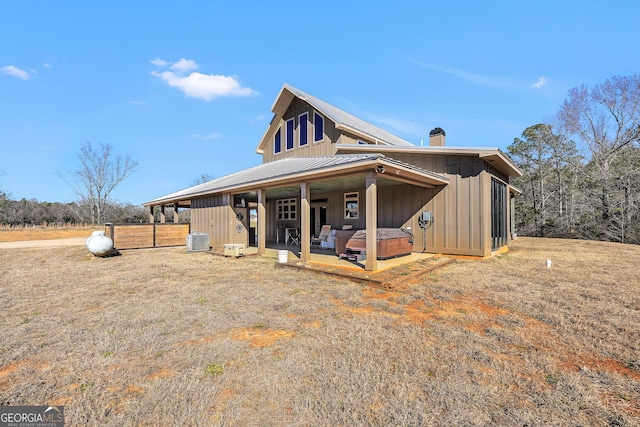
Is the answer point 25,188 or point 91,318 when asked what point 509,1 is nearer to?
point 91,318

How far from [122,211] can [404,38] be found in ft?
107

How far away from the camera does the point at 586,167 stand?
62.4ft

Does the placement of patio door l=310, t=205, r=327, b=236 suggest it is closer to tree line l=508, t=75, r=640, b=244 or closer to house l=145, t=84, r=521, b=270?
house l=145, t=84, r=521, b=270

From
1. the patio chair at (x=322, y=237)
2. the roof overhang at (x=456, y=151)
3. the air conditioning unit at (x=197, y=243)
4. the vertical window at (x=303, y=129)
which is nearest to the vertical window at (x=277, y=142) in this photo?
the vertical window at (x=303, y=129)

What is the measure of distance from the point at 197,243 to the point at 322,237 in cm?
499

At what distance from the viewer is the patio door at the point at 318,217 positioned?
1202 cm

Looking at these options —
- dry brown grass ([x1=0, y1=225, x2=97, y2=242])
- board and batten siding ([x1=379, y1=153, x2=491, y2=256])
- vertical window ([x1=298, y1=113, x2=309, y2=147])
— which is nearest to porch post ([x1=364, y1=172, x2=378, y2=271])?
board and batten siding ([x1=379, y1=153, x2=491, y2=256])

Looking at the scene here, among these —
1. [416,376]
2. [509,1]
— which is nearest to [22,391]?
[416,376]

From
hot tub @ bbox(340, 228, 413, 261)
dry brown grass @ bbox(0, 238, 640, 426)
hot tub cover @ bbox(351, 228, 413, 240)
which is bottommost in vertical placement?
dry brown grass @ bbox(0, 238, 640, 426)

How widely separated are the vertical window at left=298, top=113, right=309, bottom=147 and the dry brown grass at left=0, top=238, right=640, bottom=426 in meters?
8.52

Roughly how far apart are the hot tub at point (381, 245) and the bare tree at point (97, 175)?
109ft

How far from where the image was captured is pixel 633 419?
1.80 metres

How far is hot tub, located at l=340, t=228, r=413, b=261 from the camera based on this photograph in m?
7.28

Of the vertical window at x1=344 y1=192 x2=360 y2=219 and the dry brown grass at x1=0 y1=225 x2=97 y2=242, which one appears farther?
the dry brown grass at x1=0 y1=225 x2=97 y2=242
